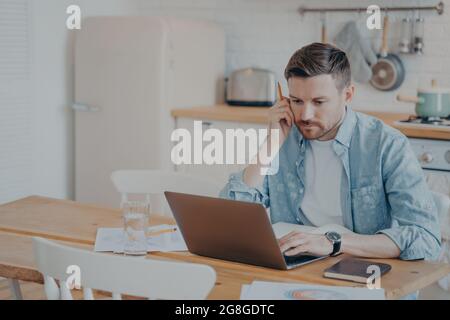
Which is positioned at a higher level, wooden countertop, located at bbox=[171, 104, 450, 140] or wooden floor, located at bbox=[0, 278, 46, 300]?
wooden countertop, located at bbox=[171, 104, 450, 140]

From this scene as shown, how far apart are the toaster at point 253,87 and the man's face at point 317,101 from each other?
2.17 meters

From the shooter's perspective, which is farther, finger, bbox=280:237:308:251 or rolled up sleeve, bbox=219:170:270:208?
rolled up sleeve, bbox=219:170:270:208

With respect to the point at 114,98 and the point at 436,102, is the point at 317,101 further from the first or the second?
the point at 114,98

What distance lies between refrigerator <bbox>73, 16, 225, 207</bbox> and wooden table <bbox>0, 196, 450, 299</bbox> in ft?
5.58

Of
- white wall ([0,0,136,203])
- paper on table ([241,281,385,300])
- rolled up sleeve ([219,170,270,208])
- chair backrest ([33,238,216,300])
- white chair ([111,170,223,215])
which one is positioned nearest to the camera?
chair backrest ([33,238,216,300])

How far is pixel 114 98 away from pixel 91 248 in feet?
7.76

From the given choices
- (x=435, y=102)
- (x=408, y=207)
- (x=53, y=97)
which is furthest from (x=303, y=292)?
(x=53, y=97)

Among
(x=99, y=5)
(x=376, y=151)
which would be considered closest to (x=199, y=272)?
(x=376, y=151)

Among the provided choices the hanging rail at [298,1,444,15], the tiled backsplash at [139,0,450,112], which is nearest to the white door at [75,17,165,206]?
the tiled backsplash at [139,0,450,112]

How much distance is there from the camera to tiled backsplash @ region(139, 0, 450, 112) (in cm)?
418

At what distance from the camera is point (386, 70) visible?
428 centimetres

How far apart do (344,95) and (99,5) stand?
275cm

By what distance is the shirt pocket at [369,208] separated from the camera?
232cm

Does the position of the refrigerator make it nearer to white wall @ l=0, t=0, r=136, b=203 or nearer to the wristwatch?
white wall @ l=0, t=0, r=136, b=203
